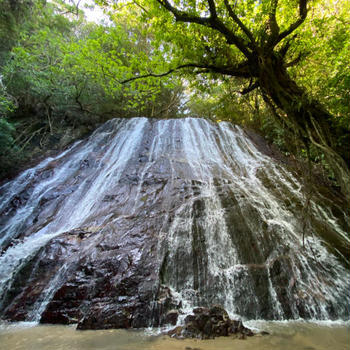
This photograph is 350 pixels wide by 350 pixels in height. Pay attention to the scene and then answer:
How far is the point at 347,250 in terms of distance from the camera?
4.46m

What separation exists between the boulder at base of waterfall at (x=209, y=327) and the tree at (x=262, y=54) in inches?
85.1

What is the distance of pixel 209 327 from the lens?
274 cm

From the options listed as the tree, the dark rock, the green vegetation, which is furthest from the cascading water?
the green vegetation

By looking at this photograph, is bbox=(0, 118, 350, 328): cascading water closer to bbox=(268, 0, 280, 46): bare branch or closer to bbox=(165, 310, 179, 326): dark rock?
bbox=(165, 310, 179, 326): dark rock

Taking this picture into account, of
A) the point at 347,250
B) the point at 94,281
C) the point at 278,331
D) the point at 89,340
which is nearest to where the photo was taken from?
the point at 89,340

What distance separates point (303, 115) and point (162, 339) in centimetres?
373

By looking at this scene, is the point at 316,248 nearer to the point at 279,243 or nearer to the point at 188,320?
the point at 279,243

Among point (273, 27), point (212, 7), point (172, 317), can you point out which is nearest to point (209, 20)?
point (212, 7)

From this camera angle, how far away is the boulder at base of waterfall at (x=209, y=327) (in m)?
2.66

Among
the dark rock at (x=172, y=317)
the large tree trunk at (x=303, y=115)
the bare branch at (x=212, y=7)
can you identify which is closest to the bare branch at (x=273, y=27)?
the large tree trunk at (x=303, y=115)

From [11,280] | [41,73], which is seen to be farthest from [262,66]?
[41,73]

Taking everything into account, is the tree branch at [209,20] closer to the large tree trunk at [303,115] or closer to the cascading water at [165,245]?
the large tree trunk at [303,115]

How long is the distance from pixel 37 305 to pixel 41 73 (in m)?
9.93

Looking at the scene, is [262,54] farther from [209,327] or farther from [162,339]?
[162,339]
